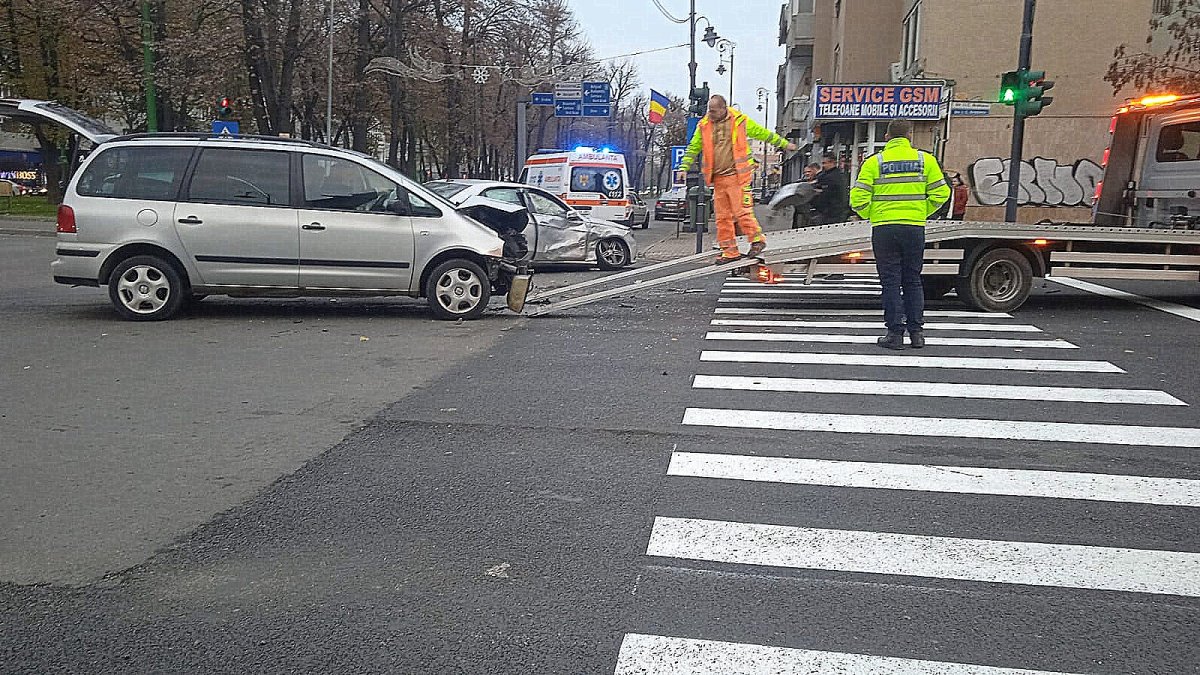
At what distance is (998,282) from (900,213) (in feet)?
11.3

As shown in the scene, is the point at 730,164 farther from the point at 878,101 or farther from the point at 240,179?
the point at 878,101

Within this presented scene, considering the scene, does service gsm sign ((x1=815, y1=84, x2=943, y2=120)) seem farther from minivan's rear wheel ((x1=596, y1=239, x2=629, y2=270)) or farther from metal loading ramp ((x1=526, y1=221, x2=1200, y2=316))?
metal loading ramp ((x1=526, y1=221, x2=1200, y2=316))

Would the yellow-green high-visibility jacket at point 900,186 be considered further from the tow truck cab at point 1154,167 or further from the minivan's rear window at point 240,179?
the minivan's rear window at point 240,179

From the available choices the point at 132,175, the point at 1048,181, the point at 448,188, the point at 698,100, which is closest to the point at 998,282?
the point at 448,188

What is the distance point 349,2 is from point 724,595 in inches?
1378

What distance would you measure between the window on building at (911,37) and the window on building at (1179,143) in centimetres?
1878

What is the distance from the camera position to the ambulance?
2492 cm

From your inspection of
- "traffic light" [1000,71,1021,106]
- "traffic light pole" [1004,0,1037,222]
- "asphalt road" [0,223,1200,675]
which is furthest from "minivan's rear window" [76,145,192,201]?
"traffic light pole" [1004,0,1037,222]

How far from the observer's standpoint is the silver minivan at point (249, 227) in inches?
414

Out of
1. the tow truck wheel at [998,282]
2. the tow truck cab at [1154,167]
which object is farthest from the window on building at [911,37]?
the tow truck wheel at [998,282]

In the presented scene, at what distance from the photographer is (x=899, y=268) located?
917cm

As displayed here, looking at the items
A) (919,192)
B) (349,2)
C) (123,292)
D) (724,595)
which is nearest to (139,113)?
(349,2)

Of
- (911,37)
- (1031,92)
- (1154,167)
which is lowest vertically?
(1154,167)

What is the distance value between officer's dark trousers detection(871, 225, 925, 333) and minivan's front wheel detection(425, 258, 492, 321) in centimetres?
422
